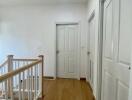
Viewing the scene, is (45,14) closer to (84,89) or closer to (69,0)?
(69,0)

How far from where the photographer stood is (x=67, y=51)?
4.75 meters

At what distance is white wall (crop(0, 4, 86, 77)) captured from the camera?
4.56 metres

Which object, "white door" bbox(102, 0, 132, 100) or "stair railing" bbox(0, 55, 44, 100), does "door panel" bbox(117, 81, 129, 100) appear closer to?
"white door" bbox(102, 0, 132, 100)

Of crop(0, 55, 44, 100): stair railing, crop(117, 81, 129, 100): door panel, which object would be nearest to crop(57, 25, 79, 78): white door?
crop(0, 55, 44, 100): stair railing

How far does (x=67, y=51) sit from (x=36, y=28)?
57.6 inches

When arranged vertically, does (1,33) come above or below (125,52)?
above

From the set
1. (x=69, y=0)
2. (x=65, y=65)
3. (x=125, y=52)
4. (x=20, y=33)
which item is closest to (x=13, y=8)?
(x=20, y=33)

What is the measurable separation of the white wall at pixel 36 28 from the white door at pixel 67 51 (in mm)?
234

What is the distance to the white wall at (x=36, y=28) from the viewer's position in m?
4.56

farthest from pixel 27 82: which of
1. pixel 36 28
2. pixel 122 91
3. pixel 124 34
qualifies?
pixel 36 28

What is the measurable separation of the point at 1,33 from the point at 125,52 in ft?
16.0

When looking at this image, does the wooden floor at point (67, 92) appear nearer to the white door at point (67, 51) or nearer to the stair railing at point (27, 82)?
the stair railing at point (27, 82)

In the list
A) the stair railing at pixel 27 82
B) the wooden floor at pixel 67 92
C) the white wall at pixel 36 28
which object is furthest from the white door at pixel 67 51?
the stair railing at pixel 27 82

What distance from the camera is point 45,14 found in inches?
184
